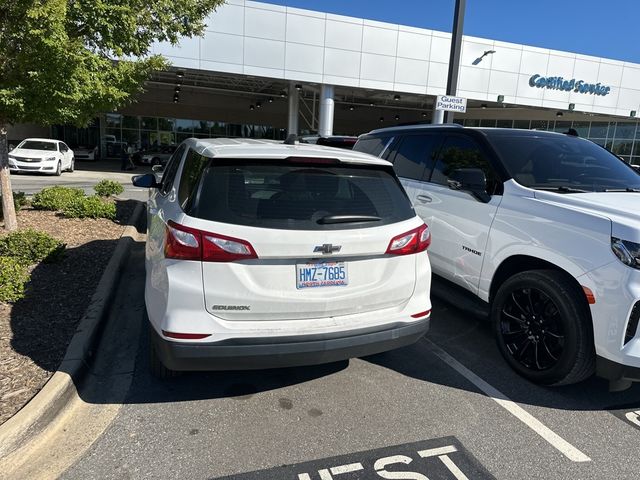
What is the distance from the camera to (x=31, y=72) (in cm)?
531

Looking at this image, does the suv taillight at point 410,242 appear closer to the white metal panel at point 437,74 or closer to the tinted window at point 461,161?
the tinted window at point 461,161

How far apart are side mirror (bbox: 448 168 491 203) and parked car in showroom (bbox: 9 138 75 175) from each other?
64.0ft

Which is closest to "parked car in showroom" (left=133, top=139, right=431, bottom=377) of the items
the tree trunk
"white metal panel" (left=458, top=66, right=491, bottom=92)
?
the tree trunk

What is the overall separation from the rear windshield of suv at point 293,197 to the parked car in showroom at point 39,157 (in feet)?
63.8

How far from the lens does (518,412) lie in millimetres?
3299

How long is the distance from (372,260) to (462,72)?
2225 centimetres

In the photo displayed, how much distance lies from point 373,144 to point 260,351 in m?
4.35

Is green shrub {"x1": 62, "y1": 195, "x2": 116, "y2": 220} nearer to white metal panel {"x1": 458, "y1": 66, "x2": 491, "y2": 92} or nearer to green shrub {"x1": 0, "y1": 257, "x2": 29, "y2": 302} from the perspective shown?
green shrub {"x1": 0, "y1": 257, "x2": 29, "y2": 302}

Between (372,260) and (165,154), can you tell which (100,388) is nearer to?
(372,260)

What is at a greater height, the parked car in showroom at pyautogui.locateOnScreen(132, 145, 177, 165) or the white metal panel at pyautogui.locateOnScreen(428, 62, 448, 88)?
the white metal panel at pyautogui.locateOnScreen(428, 62, 448, 88)

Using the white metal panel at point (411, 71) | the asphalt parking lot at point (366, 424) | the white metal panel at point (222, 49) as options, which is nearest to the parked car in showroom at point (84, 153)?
the white metal panel at point (222, 49)

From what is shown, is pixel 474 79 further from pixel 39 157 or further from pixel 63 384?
pixel 63 384

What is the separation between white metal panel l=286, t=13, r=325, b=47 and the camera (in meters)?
19.6

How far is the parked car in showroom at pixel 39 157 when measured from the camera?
18562mm
